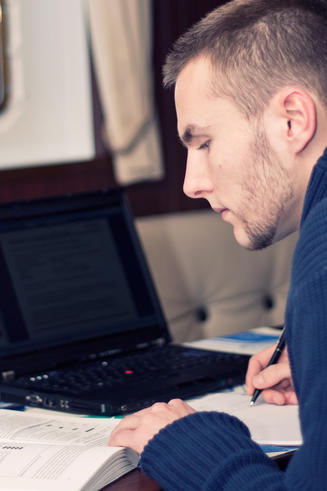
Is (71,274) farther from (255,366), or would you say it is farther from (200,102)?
(200,102)

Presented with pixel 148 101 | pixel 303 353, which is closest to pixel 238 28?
pixel 303 353

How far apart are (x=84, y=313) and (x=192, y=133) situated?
608 mm

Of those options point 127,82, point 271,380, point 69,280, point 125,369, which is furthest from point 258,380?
point 127,82

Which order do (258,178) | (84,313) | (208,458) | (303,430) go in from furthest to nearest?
(84,313) → (258,178) → (208,458) → (303,430)

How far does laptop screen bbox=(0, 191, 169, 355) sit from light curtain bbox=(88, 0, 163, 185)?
1.38 meters

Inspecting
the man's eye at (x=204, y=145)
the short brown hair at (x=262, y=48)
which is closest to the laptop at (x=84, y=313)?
the man's eye at (x=204, y=145)

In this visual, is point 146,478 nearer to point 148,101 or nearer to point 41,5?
point 148,101

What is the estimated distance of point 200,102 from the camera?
3.45 feet

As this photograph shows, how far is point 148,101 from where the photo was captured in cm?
309

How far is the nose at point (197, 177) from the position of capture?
3.66 feet

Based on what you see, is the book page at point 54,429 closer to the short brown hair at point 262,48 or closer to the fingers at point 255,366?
the fingers at point 255,366

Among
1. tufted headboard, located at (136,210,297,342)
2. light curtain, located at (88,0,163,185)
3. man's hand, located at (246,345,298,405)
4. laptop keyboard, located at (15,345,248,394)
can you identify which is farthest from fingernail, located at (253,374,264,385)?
light curtain, located at (88,0,163,185)

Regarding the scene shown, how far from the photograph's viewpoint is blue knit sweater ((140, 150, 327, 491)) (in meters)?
0.77

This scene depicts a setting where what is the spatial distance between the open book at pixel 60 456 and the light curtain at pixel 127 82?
6.66 ft
